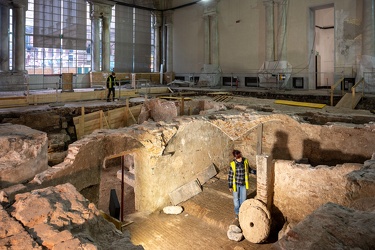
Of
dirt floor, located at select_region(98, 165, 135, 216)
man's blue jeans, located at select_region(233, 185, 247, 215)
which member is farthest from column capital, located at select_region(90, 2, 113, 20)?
man's blue jeans, located at select_region(233, 185, 247, 215)

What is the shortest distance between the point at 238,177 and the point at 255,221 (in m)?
1.18

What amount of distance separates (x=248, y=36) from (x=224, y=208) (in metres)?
15.2

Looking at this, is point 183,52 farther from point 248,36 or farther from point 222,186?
point 222,186

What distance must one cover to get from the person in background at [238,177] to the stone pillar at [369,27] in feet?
36.0

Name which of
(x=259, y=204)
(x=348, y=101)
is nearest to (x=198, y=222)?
(x=259, y=204)

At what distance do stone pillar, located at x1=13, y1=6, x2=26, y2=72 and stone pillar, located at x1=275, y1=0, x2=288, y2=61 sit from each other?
16071 millimetres

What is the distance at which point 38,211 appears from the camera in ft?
12.4

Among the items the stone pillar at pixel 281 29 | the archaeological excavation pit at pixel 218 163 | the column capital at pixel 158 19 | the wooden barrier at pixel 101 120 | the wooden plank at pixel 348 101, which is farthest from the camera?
the column capital at pixel 158 19

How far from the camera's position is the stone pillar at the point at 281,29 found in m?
19.5

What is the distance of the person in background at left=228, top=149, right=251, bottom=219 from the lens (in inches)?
330

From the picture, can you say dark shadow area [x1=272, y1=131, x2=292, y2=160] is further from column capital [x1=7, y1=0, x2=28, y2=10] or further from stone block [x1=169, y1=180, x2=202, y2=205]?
column capital [x1=7, y1=0, x2=28, y2=10]

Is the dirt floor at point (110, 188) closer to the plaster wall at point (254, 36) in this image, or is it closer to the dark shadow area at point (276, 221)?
the dark shadow area at point (276, 221)

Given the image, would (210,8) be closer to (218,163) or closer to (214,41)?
(214,41)

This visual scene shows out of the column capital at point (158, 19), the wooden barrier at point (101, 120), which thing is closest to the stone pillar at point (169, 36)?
the column capital at point (158, 19)
